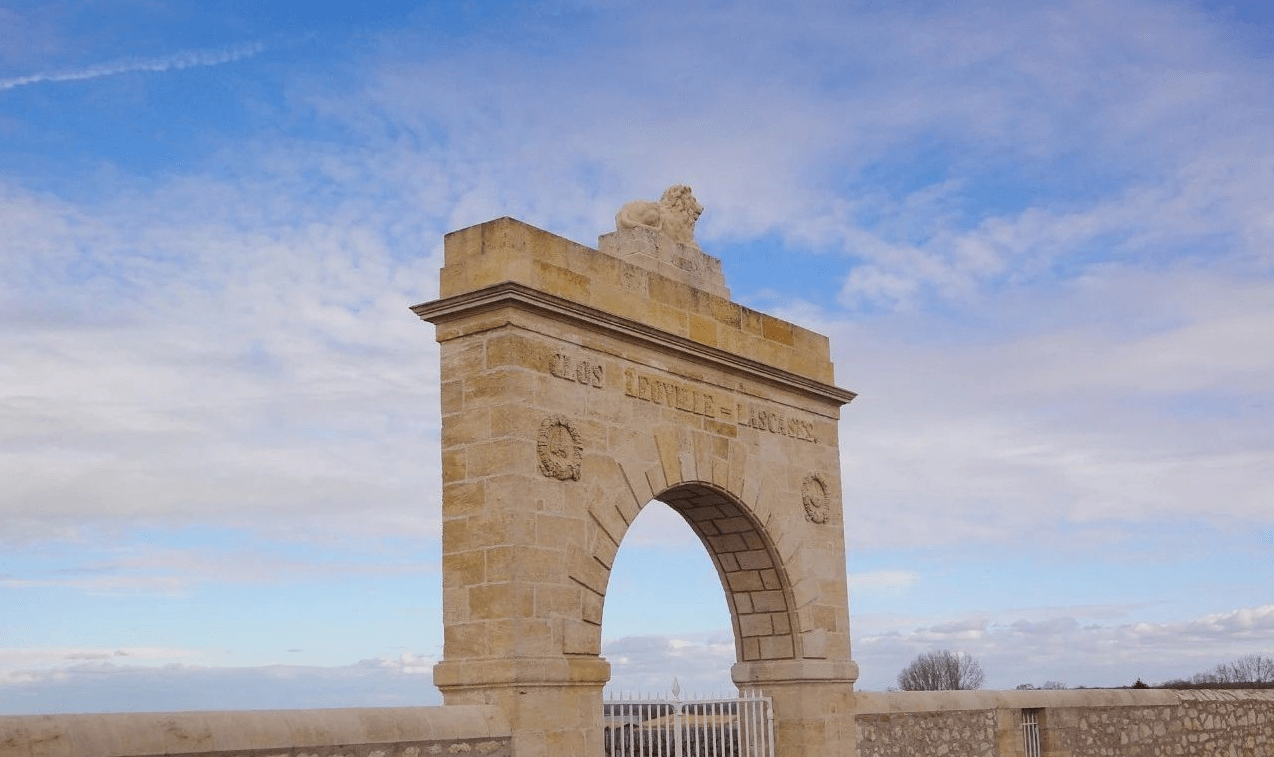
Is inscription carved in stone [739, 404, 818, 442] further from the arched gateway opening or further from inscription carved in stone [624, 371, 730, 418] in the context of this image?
inscription carved in stone [624, 371, 730, 418]

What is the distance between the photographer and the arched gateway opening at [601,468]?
29.2ft

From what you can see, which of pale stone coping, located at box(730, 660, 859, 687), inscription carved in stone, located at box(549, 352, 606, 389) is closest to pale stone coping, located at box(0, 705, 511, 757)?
inscription carved in stone, located at box(549, 352, 606, 389)

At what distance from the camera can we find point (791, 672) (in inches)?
454

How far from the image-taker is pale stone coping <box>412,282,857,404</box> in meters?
9.07

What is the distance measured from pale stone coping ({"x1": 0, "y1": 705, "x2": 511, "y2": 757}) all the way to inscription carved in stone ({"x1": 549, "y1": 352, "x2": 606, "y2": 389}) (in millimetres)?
2411

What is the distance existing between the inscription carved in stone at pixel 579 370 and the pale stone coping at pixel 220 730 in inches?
94.9

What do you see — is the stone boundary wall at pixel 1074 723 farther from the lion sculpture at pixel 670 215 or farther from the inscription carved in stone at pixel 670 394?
the lion sculpture at pixel 670 215

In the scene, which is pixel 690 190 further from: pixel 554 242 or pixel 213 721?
pixel 213 721

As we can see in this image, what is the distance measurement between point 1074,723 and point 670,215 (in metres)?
7.41

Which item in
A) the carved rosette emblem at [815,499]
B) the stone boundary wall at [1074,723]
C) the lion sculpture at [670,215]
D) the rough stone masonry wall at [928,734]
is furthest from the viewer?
the stone boundary wall at [1074,723]

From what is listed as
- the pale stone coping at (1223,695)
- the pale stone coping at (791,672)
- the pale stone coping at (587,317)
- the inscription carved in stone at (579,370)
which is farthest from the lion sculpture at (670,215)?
the pale stone coping at (1223,695)

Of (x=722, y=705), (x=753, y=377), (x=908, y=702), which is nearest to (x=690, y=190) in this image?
(x=753, y=377)

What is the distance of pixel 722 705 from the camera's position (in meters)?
10.8

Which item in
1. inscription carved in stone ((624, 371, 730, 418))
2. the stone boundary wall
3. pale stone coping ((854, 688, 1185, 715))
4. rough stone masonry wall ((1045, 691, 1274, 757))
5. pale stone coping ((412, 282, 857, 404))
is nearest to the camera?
pale stone coping ((412, 282, 857, 404))
